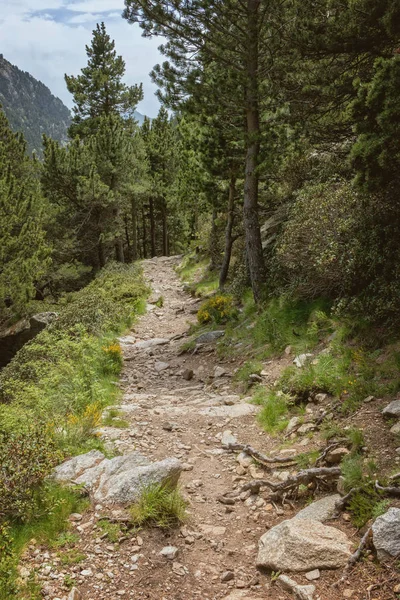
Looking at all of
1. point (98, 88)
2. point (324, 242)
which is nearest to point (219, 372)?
point (324, 242)

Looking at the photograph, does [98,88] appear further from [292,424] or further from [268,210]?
[292,424]

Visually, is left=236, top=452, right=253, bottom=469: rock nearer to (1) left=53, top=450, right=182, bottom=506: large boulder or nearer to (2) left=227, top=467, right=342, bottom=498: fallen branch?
(2) left=227, top=467, right=342, bottom=498: fallen branch

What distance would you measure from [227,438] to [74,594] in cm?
346

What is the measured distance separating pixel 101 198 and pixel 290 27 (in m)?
17.6

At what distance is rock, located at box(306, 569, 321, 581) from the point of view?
Answer: 345 centimetres

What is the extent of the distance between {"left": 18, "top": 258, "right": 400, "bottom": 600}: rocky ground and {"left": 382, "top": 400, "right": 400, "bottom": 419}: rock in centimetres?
38

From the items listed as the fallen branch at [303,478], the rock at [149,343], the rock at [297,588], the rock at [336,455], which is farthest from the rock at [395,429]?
the rock at [149,343]

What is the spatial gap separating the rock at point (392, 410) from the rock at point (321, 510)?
4.25 ft

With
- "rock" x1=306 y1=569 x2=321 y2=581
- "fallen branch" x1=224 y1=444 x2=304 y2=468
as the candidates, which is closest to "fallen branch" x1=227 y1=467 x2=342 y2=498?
"fallen branch" x1=224 y1=444 x2=304 y2=468

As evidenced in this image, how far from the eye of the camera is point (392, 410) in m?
5.10

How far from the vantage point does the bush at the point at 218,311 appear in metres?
13.4

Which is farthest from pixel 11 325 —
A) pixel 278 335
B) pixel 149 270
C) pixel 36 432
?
pixel 36 432

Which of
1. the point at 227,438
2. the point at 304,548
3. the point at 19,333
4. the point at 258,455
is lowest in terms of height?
the point at 19,333

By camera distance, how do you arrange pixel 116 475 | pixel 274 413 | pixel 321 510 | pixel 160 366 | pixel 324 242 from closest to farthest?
pixel 321 510 < pixel 116 475 < pixel 274 413 < pixel 324 242 < pixel 160 366
